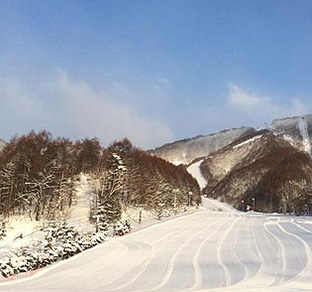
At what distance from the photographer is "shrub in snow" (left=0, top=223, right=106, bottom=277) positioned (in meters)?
12.4

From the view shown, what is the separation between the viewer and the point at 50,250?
14422mm

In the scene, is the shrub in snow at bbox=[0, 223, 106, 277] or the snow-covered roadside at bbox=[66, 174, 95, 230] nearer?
the shrub in snow at bbox=[0, 223, 106, 277]

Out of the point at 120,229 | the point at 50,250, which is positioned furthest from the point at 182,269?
the point at 120,229

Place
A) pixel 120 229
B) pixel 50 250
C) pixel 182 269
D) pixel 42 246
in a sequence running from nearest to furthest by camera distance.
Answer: pixel 182 269 < pixel 50 250 < pixel 42 246 < pixel 120 229

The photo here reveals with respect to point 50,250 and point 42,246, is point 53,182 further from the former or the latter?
point 50,250

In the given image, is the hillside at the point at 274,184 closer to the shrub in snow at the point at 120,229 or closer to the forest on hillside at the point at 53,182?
the forest on hillside at the point at 53,182

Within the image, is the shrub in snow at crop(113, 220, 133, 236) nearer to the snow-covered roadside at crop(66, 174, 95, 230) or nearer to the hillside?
the snow-covered roadside at crop(66, 174, 95, 230)

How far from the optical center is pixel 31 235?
85.4 ft

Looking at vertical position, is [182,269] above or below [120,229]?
below

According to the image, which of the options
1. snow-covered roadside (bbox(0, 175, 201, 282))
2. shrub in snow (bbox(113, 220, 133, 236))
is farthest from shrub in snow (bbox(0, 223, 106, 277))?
shrub in snow (bbox(113, 220, 133, 236))

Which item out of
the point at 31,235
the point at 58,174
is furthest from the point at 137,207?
the point at 31,235

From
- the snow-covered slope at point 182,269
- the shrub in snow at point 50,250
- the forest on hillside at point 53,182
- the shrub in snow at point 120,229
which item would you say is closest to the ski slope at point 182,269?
the snow-covered slope at point 182,269

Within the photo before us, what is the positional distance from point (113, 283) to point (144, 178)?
40.3 meters

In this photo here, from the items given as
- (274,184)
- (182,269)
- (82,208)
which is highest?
(274,184)
